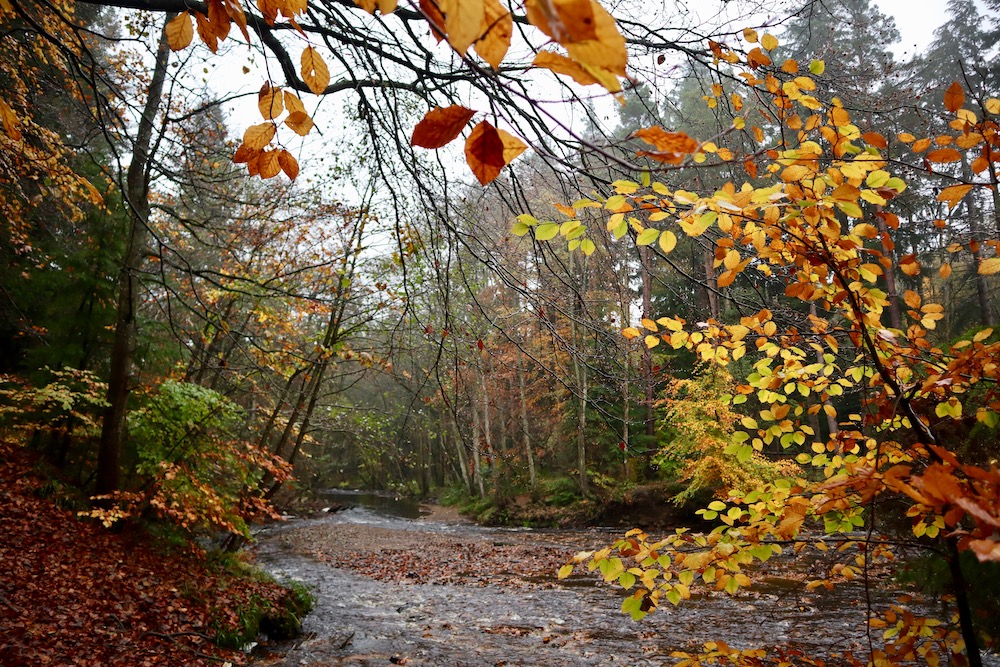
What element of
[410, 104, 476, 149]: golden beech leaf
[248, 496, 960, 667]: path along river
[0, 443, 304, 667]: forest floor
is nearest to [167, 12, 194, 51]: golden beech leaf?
[410, 104, 476, 149]: golden beech leaf

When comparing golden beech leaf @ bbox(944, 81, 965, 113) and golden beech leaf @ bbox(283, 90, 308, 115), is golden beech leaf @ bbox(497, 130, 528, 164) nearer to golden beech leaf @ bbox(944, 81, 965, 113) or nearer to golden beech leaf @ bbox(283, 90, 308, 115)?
golden beech leaf @ bbox(283, 90, 308, 115)

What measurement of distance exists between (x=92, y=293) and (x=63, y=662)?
457 centimetres

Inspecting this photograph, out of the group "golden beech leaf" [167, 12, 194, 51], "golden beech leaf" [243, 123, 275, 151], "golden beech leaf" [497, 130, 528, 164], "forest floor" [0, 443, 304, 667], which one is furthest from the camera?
"forest floor" [0, 443, 304, 667]

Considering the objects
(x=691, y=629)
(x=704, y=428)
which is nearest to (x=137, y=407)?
(x=691, y=629)

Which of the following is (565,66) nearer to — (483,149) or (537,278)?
(483,149)

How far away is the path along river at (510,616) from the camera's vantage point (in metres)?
4.82

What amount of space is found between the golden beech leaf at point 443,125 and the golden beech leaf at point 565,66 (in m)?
0.12

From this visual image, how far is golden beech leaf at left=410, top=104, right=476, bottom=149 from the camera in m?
0.62

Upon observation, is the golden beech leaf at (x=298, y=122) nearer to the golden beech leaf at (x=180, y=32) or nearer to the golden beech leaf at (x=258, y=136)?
the golden beech leaf at (x=258, y=136)

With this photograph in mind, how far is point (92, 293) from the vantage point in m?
6.33

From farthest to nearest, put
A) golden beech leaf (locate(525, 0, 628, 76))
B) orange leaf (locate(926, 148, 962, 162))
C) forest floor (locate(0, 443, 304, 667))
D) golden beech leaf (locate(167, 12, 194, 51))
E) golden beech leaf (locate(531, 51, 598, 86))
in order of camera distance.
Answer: forest floor (locate(0, 443, 304, 667)) < orange leaf (locate(926, 148, 962, 162)) < golden beech leaf (locate(167, 12, 194, 51)) < golden beech leaf (locate(531, 51, 598, 86)) < golden beech leaf (locate(525, 0, 628, 76))

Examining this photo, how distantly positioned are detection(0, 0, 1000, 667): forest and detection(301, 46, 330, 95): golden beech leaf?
1cm

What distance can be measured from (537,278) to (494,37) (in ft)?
5.85

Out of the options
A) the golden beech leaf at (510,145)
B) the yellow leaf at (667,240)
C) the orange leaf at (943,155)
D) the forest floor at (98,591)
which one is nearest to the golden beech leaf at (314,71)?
the golden beech leaf at (510,145)
